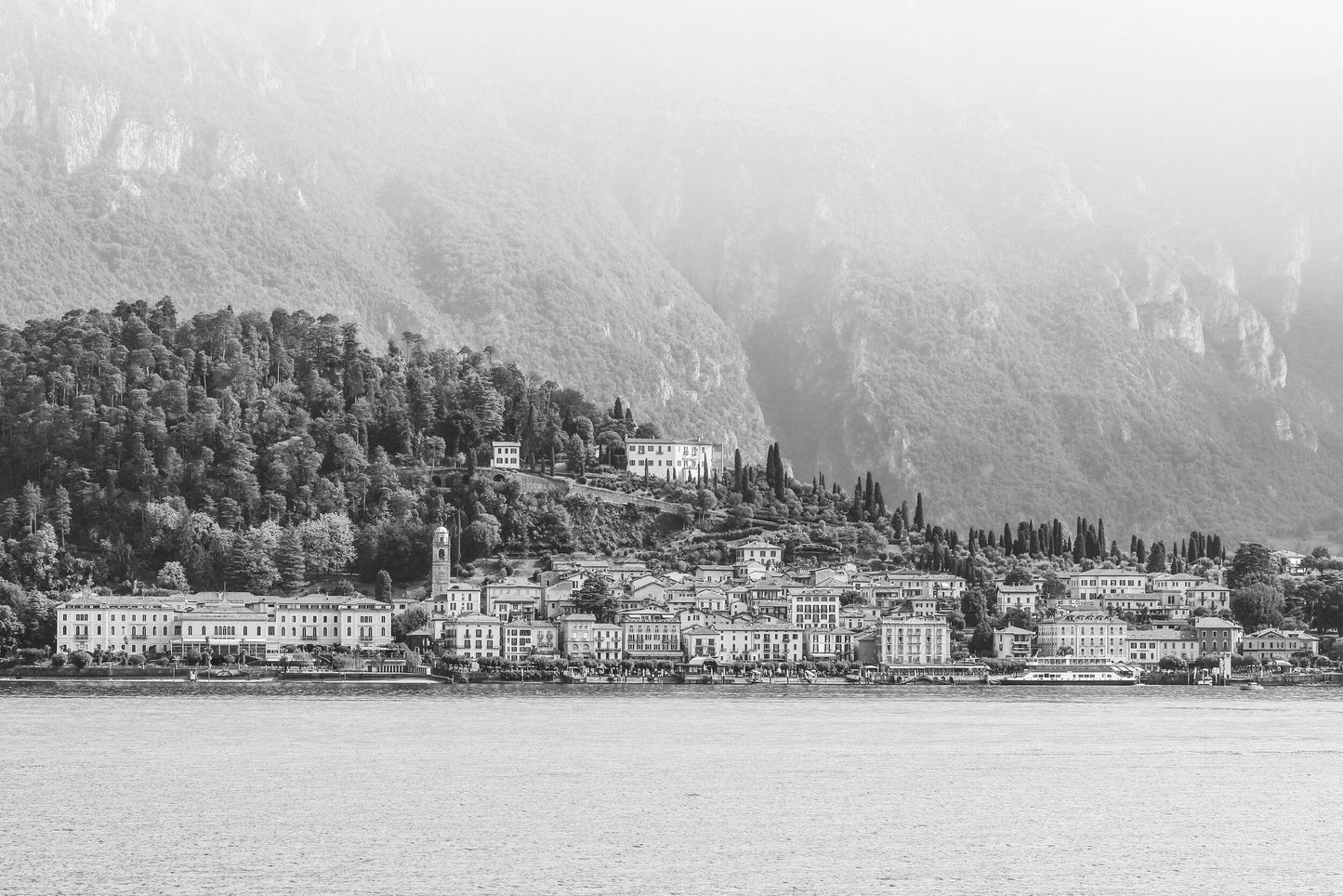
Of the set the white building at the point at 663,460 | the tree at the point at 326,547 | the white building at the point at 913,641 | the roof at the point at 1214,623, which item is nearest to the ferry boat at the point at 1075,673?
the white building at the point at 913,641

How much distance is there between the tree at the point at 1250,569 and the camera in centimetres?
15900

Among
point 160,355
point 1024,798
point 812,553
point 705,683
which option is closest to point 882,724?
point 1024,798

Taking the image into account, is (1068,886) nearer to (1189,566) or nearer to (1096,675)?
(1096,675)

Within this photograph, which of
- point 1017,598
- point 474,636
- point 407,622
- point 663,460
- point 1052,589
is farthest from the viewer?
point 663,460

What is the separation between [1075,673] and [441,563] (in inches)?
1550

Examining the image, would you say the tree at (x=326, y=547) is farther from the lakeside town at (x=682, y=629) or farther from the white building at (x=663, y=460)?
the white building at (x=663, y=460)

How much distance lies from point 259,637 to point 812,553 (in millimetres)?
43214

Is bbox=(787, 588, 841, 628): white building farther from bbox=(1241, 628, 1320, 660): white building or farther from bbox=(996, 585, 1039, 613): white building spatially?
bbox=(1241, 628, 1320, 660): white building

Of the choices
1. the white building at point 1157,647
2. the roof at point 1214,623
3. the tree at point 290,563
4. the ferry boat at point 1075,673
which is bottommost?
the ferry boat at point 1075,673

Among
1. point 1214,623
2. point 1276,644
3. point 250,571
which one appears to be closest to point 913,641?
point 1214,623

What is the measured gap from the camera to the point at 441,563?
13900 cm

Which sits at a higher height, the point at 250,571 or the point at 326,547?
the point at 326,547

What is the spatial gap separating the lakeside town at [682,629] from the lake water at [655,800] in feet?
101

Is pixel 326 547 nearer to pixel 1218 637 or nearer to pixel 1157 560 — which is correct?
pixel 1218 637
